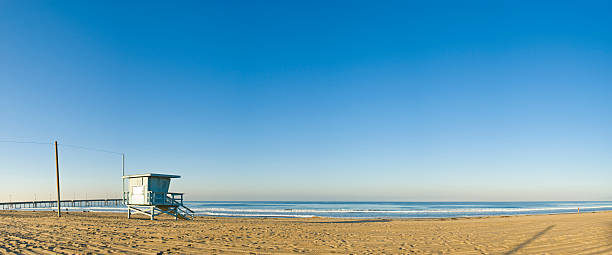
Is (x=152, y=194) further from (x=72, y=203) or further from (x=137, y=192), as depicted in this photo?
(x=72, y=203)

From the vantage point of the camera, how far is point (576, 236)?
13633 mm

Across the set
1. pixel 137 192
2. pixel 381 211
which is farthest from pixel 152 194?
pixel 381 211

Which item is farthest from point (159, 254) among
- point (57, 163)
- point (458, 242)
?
point (57, 163)

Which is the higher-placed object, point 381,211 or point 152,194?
point 152,194

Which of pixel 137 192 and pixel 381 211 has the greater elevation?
pixel 137 192

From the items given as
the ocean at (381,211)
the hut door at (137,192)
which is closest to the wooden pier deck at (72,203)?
the ocean at (381,211)

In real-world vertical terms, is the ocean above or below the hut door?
below

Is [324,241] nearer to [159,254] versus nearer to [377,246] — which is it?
[377,246]

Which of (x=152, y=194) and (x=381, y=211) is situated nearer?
(x=152, y=194)

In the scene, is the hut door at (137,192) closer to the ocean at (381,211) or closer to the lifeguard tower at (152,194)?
the lifeguard tower at (152,194)

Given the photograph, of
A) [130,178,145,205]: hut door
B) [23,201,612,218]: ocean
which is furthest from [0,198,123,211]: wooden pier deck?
[130,178,145,205]: hut door

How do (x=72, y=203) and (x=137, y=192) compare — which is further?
(x=72, y=203)

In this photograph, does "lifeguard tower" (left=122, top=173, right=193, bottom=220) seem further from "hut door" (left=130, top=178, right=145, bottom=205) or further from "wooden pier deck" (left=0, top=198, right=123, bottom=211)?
"wooden pier deck" (left=0, top=198, right=123, bottom=211)

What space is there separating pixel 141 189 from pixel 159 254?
56.0 feet
